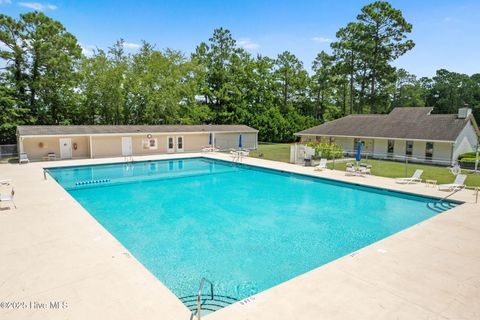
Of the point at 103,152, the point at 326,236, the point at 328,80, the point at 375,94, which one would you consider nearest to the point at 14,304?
the point at 326,236

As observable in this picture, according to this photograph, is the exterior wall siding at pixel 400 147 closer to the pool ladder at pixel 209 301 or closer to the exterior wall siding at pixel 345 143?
the exterior wall siding at pixel 345 143

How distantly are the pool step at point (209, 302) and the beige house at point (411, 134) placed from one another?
17928 mm

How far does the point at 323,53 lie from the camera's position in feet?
154

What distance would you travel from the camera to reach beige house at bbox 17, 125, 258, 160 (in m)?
22.1

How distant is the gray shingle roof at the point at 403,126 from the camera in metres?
22.6

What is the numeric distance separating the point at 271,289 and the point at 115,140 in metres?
22.5

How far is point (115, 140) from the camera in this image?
81.7 feet

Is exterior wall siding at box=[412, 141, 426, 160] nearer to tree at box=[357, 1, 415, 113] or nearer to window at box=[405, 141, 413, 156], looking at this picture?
window at box=[405, 141, 413, 156]

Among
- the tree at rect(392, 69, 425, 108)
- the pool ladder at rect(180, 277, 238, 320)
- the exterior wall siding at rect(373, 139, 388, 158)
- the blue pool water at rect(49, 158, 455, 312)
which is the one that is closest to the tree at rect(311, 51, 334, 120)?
the tree at rect(392, 69, 425, 108)

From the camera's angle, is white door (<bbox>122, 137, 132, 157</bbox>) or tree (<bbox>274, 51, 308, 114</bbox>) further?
tree (<bbox>274, 51, 308, 114</bbox>)

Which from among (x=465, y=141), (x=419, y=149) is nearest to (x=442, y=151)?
(x=419, y=149)

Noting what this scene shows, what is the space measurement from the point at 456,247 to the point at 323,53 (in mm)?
44146

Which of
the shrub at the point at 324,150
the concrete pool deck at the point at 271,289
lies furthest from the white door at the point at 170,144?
the concrete pool deck at the point at 271,289

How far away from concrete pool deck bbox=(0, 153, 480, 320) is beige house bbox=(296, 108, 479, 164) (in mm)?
14802
